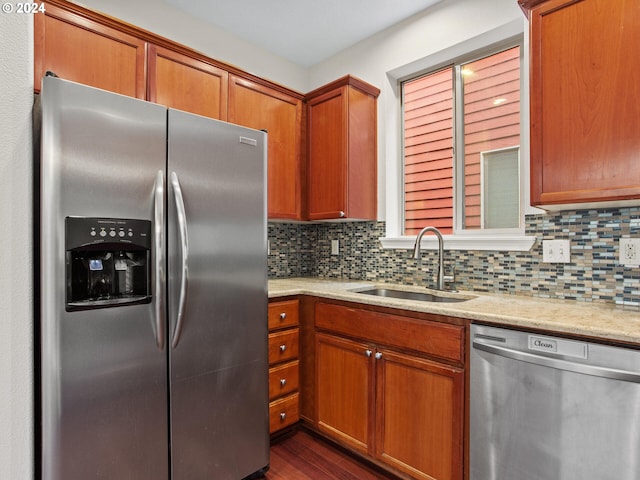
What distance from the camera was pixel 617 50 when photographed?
1365 mm

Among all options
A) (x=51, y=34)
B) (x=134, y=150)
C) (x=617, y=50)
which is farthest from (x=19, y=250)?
(x=617, y=50)

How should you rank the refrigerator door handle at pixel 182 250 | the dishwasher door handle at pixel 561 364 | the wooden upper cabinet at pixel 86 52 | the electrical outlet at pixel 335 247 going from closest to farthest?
the dishwasher door handle at pixel 561 364 → the refrigerator door handle at pixel 182 250 → the wooden upper cabinet at pixel 86 52 → the electrical outlet at pixel 335 247

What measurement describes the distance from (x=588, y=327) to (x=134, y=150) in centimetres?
176

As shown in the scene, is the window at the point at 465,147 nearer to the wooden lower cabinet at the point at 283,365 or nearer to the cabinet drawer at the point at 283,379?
the wooden lower cabinet at the point at 283,365

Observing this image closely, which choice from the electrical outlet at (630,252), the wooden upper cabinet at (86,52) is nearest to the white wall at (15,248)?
the wooden upper cabinet at (86,52)

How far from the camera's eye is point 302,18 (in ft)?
8.01

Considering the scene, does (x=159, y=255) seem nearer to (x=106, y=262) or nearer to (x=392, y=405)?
(x=106, y=262)

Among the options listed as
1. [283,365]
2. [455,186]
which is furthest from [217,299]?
[455,186]

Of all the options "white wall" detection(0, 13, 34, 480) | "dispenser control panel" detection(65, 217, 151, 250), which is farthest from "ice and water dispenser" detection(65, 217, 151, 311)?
"white wall" detection(0, 13, 34, 480)

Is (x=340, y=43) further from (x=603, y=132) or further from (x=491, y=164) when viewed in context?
(x=603, y=132)

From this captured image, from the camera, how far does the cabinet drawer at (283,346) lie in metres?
2.08

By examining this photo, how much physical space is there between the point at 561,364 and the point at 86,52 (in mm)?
2440

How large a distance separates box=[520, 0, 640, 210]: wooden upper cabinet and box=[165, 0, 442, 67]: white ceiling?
1062 millimetres

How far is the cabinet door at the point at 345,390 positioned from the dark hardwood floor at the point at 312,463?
10cm
